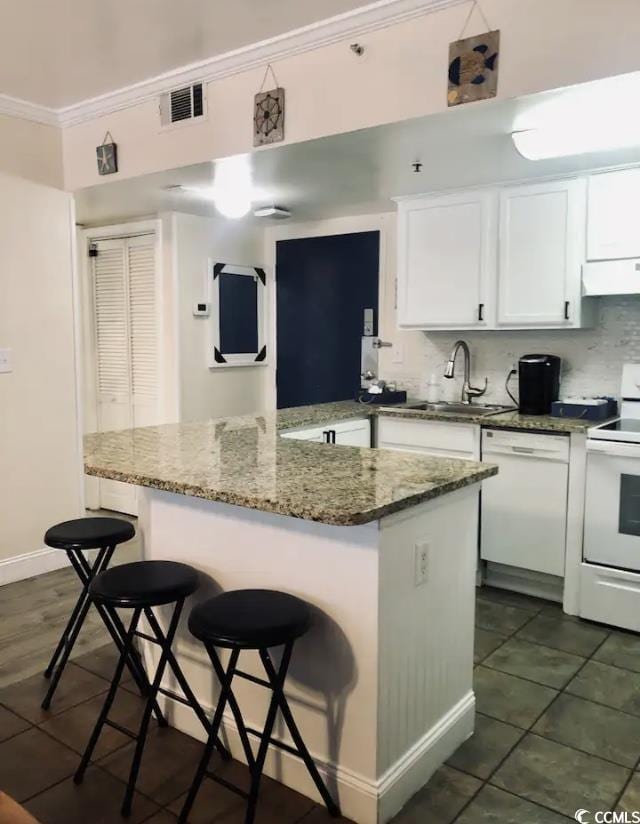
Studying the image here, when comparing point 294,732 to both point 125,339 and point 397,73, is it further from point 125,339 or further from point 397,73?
point 125,339

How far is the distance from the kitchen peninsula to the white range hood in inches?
61.2

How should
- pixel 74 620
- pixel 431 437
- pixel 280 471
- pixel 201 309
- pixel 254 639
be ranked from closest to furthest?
1. pixel 254 639
2. pixel 280 471
3. pixel 74 620
4. pixel 431 437
5. pixel 201 309

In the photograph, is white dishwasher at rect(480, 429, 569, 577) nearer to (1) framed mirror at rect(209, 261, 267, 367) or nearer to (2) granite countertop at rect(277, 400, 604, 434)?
(2) granite countertop at rect(277, 400, 604, 434)

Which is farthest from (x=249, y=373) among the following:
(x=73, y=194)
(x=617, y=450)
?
(x=617, y=450)

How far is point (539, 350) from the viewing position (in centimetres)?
389

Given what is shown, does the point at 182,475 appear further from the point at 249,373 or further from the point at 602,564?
the point at 249,373

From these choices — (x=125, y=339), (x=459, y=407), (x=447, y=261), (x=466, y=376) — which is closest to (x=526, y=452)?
(x=459, y=407)

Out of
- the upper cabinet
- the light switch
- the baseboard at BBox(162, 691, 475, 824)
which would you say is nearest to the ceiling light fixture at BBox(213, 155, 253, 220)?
the upper cabinet

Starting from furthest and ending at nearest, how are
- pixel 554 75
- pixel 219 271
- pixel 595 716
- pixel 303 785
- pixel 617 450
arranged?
pixel 219 271 < pixel 617 450 < pixel 595 716 < pixel 554 75 < pixel 303 785

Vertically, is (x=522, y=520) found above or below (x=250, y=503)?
below

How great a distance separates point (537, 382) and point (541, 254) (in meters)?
0.68

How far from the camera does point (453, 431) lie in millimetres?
3637

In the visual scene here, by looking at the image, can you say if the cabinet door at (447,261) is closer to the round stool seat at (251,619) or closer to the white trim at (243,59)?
the white trim at (243,59)

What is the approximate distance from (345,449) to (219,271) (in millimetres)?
2683
